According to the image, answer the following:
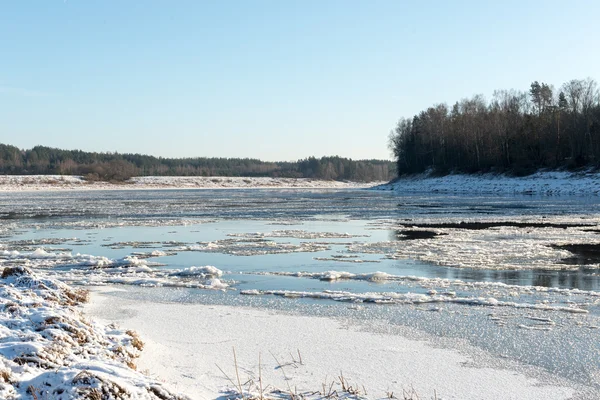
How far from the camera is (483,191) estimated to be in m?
64.5

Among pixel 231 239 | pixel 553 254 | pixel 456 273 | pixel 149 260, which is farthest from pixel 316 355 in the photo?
pixel 231 239

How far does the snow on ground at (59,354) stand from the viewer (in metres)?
4.22

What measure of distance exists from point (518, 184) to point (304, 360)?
60.6m

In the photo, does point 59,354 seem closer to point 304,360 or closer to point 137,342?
point 137,342

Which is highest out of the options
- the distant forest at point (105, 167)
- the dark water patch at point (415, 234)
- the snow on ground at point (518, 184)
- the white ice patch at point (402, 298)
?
the distant forest at point (105, 167)

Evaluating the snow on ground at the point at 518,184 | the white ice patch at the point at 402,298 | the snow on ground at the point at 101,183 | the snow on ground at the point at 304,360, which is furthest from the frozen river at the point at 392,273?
the snow on ground at the point at 101,183

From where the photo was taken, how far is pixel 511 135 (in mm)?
72500

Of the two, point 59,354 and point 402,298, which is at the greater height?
point 59,354

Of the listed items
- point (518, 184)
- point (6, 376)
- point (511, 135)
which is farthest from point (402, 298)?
point (511, 135)

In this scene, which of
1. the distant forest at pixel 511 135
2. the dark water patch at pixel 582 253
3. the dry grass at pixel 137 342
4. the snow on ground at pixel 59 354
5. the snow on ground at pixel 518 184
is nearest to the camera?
the snow on ground at pixel 59 354

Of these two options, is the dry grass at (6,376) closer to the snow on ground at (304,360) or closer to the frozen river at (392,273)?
the snow on ground at (304,360)

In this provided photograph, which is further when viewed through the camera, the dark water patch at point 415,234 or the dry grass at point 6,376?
the dark water patch at point 415,234

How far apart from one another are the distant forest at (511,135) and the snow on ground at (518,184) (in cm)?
225

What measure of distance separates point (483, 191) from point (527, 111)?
2761 cm
